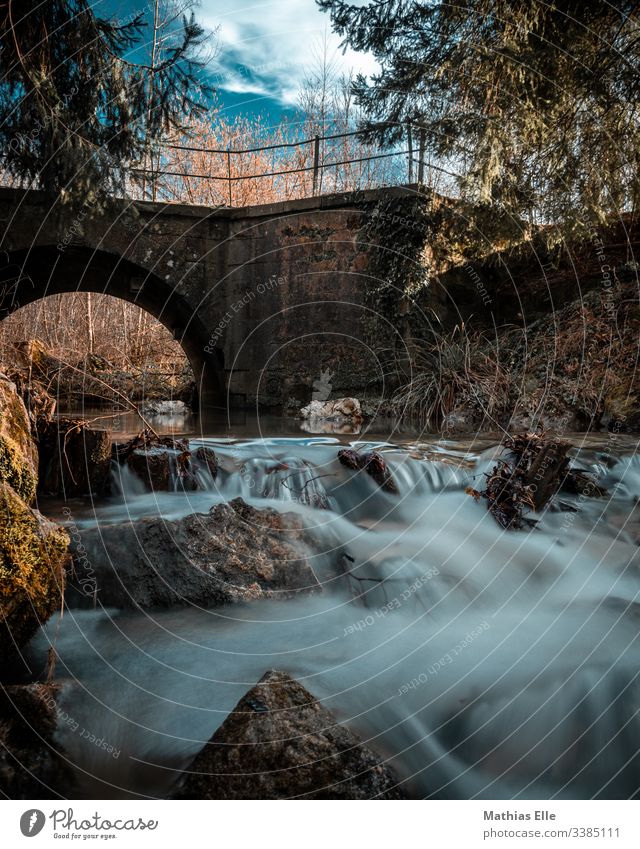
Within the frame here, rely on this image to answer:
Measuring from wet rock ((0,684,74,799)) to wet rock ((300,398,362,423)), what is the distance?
676cm

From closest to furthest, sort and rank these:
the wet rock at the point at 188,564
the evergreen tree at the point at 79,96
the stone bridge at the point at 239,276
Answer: the wet rock at the point at 188,564
the evergreen tree at the point at 79,96
the stone bridge at the point at 239,276

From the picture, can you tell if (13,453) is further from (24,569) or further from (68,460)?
(68,460)

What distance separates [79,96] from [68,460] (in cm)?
439

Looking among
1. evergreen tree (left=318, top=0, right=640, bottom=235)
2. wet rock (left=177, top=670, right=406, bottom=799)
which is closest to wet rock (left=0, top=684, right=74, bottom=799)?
wet rock (left=177, top=670, right=406, bottom=799)

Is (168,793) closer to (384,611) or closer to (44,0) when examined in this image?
(384,611)

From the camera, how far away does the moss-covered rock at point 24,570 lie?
222cm

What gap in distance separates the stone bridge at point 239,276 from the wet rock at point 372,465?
4.14m

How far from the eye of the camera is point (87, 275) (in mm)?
9789

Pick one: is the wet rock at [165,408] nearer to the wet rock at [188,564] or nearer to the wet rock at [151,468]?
the wet rock at [151,468]

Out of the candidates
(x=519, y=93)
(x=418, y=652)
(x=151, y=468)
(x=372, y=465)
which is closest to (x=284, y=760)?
(x=418, y=652)

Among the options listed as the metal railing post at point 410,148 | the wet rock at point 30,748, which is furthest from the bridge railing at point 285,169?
the wet rock at point 30,748

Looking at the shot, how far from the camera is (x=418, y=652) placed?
9.38ft

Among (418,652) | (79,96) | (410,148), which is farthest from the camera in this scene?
(410,148)

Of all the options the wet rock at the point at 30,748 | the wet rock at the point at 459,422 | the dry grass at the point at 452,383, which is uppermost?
the dry grass at the point at 452,383
